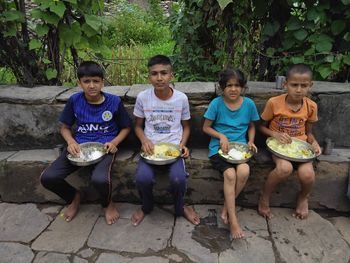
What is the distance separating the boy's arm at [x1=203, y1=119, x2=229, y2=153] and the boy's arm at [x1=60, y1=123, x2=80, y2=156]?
1.02 m

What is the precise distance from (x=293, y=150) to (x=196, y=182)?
805mm

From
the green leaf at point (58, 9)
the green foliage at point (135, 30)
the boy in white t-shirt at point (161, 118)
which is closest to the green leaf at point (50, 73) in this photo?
the green leaf at point (58, 9)

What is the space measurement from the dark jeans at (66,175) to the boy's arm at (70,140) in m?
0.11

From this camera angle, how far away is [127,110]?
288 cm

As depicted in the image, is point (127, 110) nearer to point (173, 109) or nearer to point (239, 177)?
point (173, 109)

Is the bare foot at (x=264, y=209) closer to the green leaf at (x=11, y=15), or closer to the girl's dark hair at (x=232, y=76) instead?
the girl's dark hair at (x=232, y=76)

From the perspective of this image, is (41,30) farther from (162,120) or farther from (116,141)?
(162,120)

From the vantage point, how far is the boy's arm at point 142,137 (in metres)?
2.53

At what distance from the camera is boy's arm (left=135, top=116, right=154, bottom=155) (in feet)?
8.30

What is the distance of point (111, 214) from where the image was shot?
2602mm

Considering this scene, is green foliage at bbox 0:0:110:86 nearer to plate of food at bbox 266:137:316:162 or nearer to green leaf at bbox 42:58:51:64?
green leaf at bbox 42:58:51:64

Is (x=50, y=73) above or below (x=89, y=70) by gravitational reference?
below

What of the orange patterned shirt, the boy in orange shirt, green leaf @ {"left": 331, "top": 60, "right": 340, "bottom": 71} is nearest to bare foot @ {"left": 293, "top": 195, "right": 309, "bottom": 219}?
the boy in orange shirt

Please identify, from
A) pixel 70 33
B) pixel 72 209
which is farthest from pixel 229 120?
pixel 70 33
